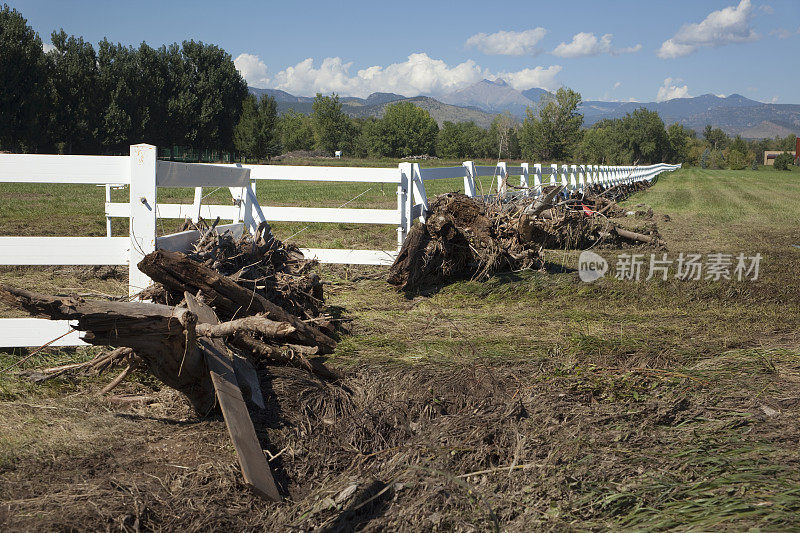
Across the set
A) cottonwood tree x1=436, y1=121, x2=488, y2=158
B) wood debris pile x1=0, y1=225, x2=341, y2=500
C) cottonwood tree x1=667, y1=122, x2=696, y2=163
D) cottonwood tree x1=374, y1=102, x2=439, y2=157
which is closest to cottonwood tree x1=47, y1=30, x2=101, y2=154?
wood debris pile x1=0, y1=225, x2=341, y2=500

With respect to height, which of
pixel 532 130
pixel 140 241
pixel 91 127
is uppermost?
pixel 532 130

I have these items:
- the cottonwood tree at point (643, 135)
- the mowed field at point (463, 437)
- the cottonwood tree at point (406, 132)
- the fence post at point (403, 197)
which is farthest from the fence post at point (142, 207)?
the cottonwood tree at point (406, 132)

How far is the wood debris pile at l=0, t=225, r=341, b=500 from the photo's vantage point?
123 inches

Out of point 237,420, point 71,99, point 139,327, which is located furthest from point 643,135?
point 139,327

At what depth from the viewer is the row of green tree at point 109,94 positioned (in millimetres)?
48094

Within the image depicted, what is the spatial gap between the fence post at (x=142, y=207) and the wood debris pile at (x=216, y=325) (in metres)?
0.34

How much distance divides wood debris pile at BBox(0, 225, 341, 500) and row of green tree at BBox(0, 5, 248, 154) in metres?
49.3

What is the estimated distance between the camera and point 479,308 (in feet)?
22.9

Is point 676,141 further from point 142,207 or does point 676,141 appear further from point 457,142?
point 142,207

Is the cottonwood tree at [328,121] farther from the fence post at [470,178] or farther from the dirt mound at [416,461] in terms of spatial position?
the dirt mound at [416,461]

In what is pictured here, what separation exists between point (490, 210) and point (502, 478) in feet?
18.2

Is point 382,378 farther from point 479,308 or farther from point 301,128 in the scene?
point 301,128

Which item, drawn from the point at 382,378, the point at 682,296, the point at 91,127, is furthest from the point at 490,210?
the point at 91,127

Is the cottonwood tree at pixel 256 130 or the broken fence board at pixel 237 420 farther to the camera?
the cottonwood tree at pixel 256 130
